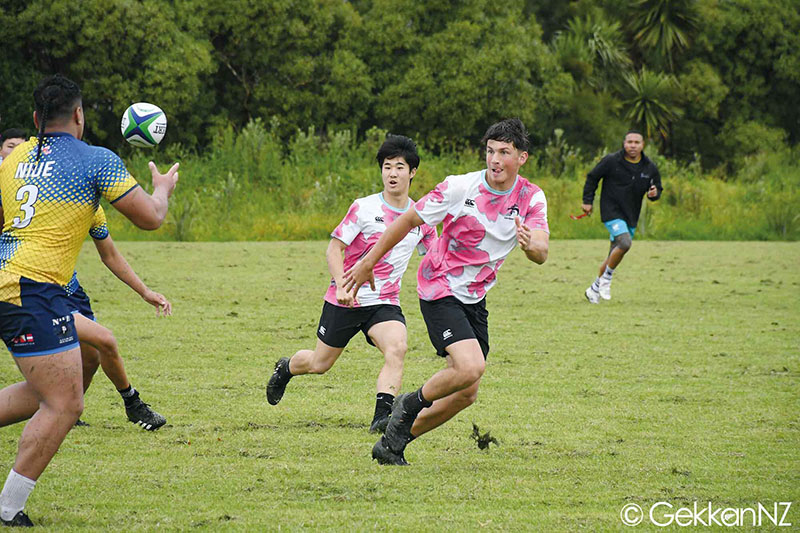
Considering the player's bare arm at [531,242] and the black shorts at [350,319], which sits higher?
the player's bare arm at [531,242]

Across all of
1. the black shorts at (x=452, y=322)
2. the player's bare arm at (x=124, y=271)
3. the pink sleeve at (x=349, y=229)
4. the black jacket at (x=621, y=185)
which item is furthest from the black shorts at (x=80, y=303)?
the black jacket at (x=621, y=185)

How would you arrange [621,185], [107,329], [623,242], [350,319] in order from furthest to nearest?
[621,185] < [623,242] < [350,319] < [107,329]

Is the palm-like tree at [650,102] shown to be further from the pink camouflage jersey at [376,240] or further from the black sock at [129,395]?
the black sock at [129,395]

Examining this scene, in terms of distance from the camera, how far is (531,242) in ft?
Result: 16.8

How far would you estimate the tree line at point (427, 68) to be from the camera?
28.2 m

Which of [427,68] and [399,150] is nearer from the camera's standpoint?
[399,150]

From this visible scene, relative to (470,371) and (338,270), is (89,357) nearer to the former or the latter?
(338,270)

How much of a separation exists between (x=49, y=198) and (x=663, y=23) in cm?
3405

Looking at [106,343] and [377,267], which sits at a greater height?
[377,267]

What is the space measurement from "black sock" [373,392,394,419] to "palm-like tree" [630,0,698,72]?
3191cm

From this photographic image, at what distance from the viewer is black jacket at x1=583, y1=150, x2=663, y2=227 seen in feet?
43.3

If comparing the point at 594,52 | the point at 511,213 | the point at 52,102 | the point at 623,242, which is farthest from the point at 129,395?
the point at 594,52

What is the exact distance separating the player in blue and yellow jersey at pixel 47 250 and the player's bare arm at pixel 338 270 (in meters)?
1.34

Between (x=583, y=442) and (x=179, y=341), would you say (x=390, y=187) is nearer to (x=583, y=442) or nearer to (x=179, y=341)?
(x=583, y=442)
